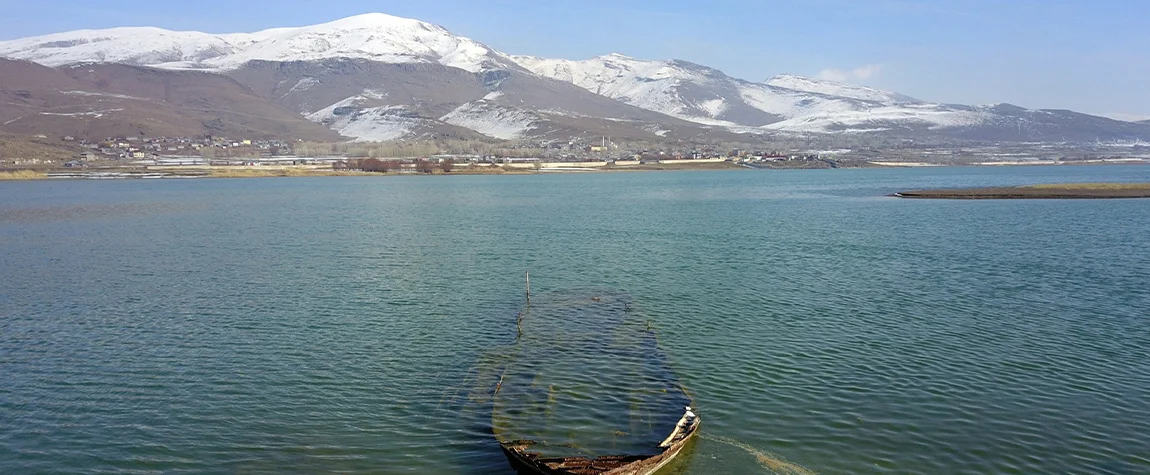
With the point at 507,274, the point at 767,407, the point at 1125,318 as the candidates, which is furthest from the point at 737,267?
the point at 767,407

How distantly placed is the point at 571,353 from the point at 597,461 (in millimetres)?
6597

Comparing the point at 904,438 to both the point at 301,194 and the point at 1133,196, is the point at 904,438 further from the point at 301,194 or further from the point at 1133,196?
the point at 301,194

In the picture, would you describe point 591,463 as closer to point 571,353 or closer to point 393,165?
point 571,353

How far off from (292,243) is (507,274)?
1531 centimetres

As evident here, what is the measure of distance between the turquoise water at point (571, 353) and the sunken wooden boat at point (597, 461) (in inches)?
11.8

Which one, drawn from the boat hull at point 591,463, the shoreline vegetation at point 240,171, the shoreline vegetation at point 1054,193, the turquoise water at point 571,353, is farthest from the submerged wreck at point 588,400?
the shoreline vegetation at point 240,171

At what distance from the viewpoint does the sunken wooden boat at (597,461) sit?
33.9 feet

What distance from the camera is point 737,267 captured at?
2975cm

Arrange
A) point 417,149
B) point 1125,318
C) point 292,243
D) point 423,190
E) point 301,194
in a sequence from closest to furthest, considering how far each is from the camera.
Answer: point 1125,318, point 292,243, point 301,194, point 423,190, point 417,149

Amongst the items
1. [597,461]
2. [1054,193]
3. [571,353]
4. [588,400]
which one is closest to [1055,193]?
[1054,193]

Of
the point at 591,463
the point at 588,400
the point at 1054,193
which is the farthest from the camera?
the point at 1054,193

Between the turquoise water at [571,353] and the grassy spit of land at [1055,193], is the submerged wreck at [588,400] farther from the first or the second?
the grassy spit of land at [1055,193]

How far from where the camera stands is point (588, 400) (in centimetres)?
1381

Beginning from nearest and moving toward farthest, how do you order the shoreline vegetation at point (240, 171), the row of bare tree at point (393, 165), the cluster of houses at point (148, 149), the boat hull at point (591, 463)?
the boat hull at point (591, 463), the shoreline vegetation at point (240, 171), the row of bare tree at point (393, 165), the cluster of houses at point (148, 149)
